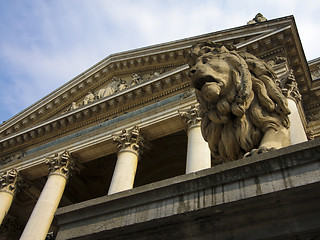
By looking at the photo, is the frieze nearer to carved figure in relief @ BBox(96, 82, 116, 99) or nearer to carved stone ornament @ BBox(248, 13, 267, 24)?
carved figure in relief @ BBox(96, 82, 116, 99)

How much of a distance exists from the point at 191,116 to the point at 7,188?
8999 millimetres

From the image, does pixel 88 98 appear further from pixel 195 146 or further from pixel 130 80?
pixel 195 146

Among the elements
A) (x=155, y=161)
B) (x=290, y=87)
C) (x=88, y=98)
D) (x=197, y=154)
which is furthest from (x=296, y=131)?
(x=88, y=98)

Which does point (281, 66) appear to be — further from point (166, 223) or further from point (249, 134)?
point (166, 223)

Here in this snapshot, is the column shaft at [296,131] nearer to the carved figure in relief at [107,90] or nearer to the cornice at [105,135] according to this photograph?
the cornice at [105,135]

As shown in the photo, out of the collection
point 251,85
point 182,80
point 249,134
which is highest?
point 182,80

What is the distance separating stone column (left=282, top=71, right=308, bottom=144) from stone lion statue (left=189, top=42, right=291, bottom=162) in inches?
203

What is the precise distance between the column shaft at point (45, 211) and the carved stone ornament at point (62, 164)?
0.98 feet

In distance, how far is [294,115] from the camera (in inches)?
387

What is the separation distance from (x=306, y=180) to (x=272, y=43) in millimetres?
12178

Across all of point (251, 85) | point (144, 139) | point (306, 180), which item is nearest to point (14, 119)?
point (144, 139)

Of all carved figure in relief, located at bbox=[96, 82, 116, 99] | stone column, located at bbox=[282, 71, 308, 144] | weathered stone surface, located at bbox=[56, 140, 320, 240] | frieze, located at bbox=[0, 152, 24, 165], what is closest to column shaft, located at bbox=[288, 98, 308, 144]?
stone column, located at bbox=[282, 71, 308, 144]

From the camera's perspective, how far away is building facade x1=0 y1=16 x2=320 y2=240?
2.36m

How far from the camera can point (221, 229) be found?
2.39m
